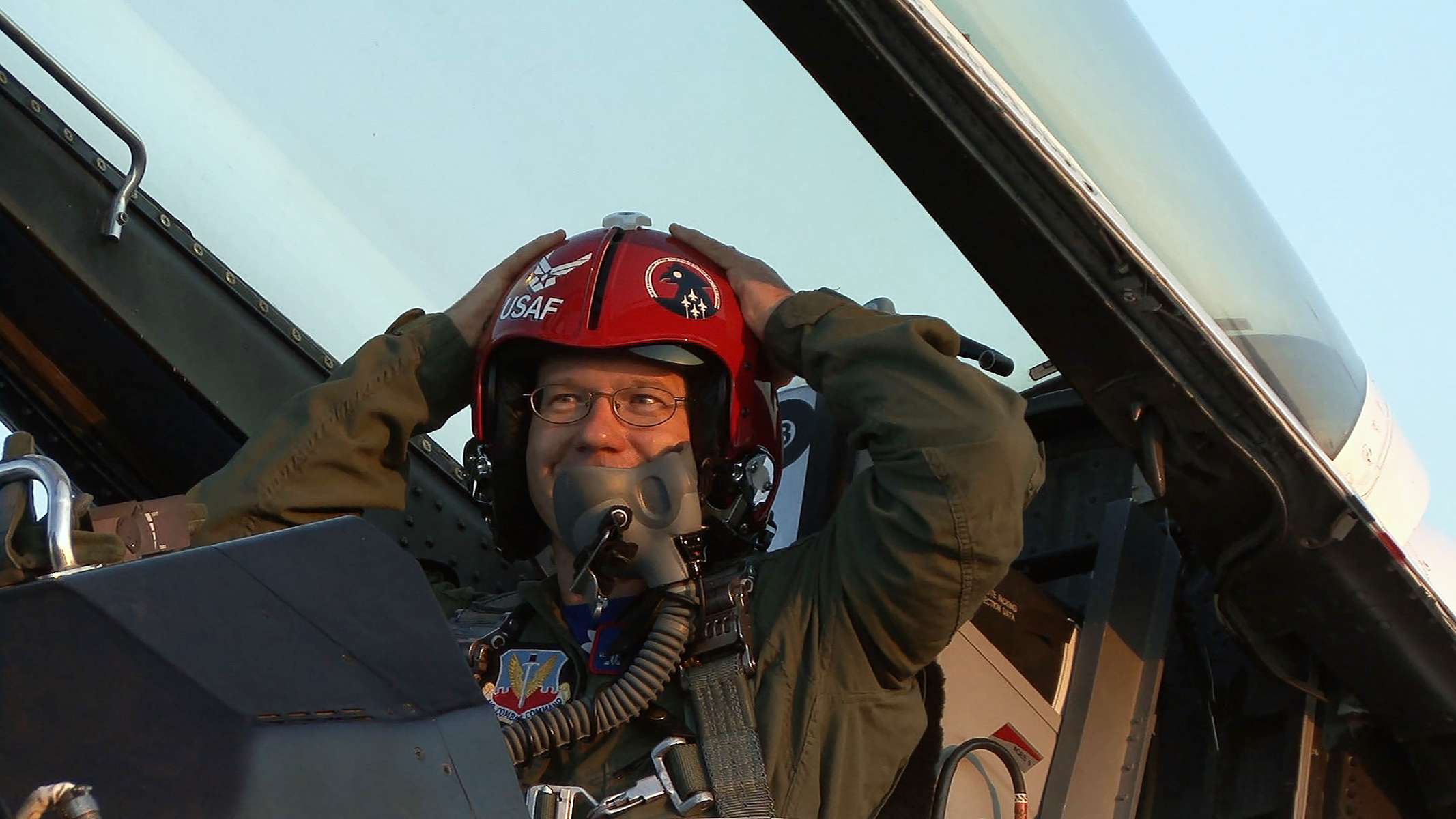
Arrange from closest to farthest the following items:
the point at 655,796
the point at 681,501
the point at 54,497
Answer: the point at 54,497 < the point at 655,796 < the point at 681,501

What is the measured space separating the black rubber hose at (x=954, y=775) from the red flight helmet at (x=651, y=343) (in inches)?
19.5

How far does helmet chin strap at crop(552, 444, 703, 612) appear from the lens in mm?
2193

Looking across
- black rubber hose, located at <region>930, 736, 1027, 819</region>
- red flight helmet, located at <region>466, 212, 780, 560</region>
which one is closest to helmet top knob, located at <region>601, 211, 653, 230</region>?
red flight helmet, located at <region>466, 212, 780, 560</region>

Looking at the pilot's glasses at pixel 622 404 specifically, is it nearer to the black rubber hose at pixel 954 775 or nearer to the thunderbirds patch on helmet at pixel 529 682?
the thunderbirds patch on helmet at pixel 529 682

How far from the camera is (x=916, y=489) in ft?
6.82

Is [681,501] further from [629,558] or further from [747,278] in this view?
[747,278]

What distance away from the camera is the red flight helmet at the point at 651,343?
7.81 ft

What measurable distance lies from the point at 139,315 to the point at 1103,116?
1559 millimetres

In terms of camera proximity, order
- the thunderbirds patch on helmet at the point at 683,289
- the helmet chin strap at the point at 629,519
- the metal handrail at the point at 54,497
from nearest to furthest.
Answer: the metal handrail at the point at 54,497 < the helmet chin strap at the point at 629,519 < the thunderbirds patch on helmet at the point at 683,289

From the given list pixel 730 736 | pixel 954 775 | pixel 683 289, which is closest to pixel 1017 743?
pixel 954 775

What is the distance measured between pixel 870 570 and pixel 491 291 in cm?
94

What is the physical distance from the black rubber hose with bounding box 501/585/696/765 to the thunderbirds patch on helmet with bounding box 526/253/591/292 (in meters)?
0.63

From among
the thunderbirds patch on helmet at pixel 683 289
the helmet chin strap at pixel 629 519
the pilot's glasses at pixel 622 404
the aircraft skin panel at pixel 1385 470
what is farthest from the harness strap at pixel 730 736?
the aircraft skin panel at pixel 1385 470

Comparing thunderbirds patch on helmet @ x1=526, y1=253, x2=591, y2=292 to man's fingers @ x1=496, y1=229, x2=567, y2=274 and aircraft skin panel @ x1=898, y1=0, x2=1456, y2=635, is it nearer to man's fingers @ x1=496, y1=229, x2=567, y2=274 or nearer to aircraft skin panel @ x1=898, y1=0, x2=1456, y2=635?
man's fingers @ x1=496, y1=229, x2=567, y2=274
